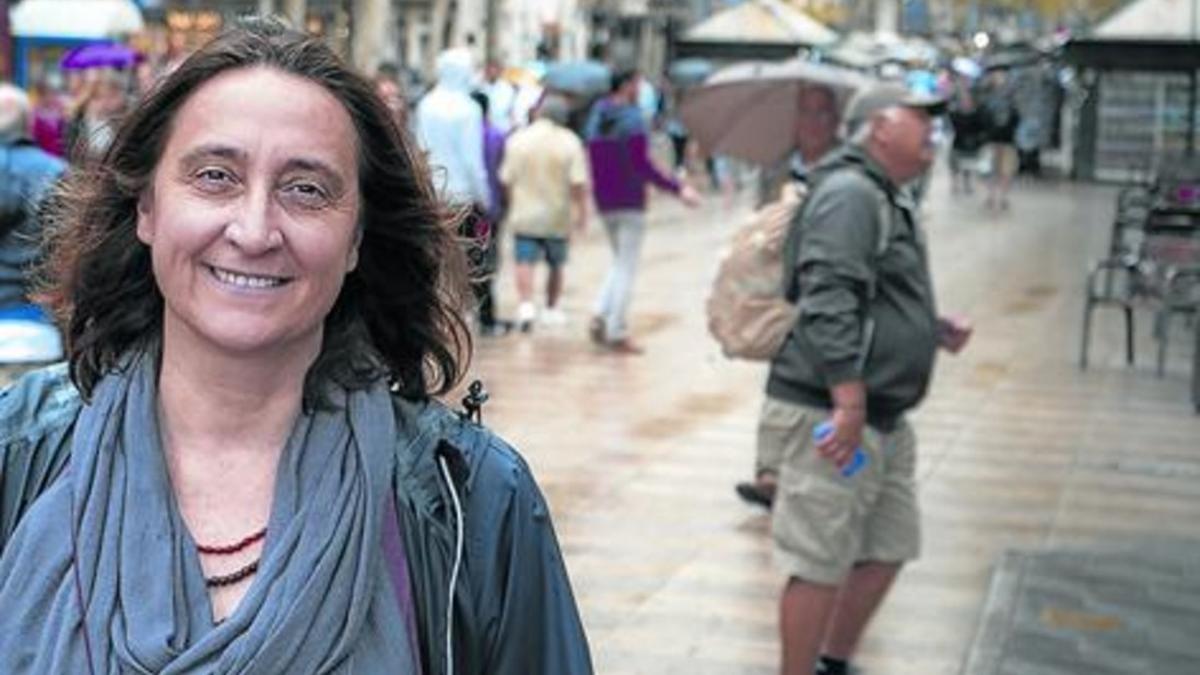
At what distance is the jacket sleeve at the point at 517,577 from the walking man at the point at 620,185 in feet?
37.1

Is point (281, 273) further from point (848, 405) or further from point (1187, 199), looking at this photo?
point (1187, 199)

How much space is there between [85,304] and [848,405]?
331 cm

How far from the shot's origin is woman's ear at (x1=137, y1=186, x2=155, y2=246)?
7.95ft

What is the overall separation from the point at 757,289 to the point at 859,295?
→ 0.66 m

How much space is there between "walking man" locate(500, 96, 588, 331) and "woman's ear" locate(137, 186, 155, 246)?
1161 cm

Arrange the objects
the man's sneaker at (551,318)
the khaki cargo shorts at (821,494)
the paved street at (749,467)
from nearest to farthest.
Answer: the khaki cargo shorts at (821,494) → the paved street at (749,467) → the man's sneaker at (551,318)

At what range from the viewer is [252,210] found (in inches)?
90.7

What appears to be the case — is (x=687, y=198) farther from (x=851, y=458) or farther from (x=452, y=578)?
(x=452, y=578)

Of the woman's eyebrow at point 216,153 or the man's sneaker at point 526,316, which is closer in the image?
the woman's eyebrow at point 216,153

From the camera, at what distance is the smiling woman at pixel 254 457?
2.25 metres

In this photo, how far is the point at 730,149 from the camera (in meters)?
11.9

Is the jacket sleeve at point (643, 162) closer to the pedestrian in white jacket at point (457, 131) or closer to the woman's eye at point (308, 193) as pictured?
the pedestrian in white jacket at point (457, 131)

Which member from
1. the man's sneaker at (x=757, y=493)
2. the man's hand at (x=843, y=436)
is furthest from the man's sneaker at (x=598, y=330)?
the man's hand at (x=843, y=436)

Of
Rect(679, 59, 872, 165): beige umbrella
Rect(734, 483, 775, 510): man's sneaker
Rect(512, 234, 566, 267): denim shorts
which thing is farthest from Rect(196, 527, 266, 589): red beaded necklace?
Rect(512, 234, 566, 267): denim shorts
